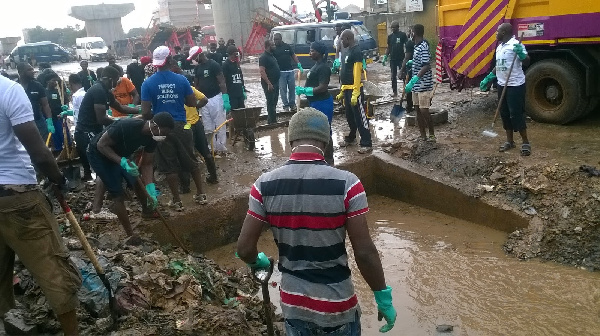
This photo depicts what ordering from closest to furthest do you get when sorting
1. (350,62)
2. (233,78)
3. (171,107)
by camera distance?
(171,107) < (350,62) < (233,78)

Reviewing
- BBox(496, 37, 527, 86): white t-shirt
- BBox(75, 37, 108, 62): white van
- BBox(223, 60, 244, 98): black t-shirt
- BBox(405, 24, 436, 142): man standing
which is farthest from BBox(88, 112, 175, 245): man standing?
BBox(75, 37, 108, 62): white van

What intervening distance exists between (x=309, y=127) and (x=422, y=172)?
4500mm

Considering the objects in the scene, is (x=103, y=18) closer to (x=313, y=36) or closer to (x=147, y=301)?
(x=313, y=36)

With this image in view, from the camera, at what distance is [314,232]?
7.18 feet

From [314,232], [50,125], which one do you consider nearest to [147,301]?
[314,232]

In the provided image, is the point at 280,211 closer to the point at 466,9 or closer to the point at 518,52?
the point at 518,52

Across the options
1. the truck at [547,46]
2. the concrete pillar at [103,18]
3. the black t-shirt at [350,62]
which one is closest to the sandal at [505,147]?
the truck at [547,46]

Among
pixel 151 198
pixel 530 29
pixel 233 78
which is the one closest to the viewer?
pixel 151 198

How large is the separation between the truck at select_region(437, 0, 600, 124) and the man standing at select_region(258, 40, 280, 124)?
11.2 ft

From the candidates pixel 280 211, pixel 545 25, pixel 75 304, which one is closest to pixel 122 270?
pixel 75 304

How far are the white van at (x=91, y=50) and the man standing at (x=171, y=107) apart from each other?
29.9 meters

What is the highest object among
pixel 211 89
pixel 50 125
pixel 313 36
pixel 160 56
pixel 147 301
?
pixel 313 36

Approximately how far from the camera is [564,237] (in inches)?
194

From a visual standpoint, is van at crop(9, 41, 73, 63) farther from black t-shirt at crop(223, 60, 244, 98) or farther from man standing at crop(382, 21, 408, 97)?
man standing at crop(382, 21, 408, 97)
